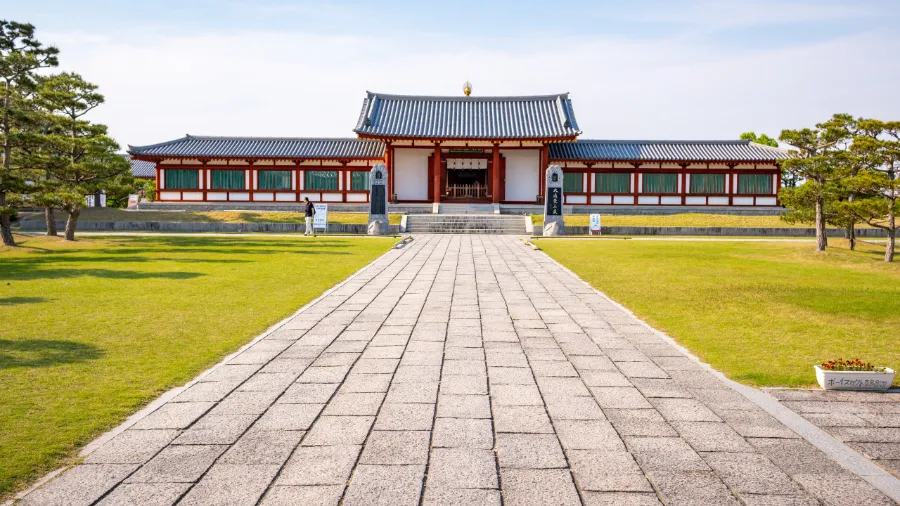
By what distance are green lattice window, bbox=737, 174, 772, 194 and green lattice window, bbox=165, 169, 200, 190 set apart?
31442 millimetres

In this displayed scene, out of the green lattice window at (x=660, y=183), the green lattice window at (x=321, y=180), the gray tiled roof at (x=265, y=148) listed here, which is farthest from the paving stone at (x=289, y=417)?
the green lattice window at (x=660, y=183)

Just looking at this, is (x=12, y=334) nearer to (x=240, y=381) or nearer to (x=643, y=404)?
(x=240, y=381)

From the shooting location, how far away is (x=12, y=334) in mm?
6738

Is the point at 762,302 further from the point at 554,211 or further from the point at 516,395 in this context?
the point at 554,211

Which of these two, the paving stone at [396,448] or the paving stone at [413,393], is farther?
the paving stone at [413,393]

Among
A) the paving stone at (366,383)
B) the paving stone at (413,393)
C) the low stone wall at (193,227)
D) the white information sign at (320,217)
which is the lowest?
the paving stone at (413,393)

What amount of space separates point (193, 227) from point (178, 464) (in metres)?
26.6

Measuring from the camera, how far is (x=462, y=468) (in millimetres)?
3604

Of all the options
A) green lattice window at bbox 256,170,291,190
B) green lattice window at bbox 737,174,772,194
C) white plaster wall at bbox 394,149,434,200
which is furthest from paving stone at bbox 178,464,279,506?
green lattice window at bbox 737,174,772,194

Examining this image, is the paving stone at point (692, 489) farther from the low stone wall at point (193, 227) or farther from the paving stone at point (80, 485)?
the low stone wall at point (193, 227)

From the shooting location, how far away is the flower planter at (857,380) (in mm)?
5160

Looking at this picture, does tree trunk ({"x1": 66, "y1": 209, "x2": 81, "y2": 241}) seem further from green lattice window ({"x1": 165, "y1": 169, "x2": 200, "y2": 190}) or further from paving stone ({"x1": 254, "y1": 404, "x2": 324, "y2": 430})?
paving stone ({"x1": 254, "y1": 404, "x2": 324, "y2": 430})

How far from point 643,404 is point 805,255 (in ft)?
50.6

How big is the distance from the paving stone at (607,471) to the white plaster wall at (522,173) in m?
32.4
